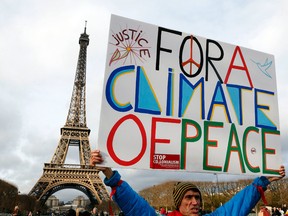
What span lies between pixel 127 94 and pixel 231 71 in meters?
1.08

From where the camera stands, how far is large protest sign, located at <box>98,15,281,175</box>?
233 cm

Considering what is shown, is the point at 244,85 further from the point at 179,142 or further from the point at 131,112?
the point at 131,112

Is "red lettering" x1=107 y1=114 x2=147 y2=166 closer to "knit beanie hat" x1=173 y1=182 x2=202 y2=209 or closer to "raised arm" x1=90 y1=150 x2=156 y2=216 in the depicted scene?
"raised arm" x1=90 y1=150 x2=156 y2=216

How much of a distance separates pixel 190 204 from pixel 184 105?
94cm

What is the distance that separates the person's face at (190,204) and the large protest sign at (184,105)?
47cm

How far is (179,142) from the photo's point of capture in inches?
96.1

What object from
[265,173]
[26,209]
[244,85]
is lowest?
[26,209]

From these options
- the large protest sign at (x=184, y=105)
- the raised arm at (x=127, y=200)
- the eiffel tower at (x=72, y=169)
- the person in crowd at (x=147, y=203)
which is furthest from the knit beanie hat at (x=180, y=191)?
the eiffel tower at (x=72, y=169)

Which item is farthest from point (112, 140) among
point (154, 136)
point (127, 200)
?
point (127, 200)

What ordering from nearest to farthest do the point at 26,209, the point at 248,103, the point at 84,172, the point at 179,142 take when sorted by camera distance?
the point at 179,142, the point at 248,103, the point at 84,172, the point at 26,209

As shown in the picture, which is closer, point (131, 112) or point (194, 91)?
point (131, 112)

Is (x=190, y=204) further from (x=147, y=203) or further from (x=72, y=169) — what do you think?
(x=72, y=169)

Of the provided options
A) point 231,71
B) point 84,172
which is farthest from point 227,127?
point 84,172

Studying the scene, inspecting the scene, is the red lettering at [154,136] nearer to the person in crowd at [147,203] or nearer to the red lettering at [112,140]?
the red lettering at [112,140]
